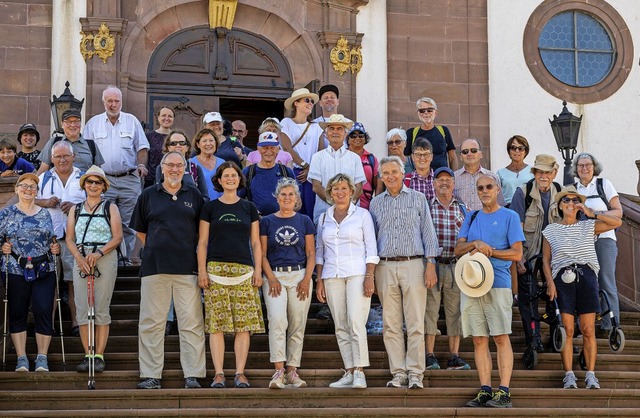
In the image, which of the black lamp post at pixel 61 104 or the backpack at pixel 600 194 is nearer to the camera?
the backpack at pixel 600 194

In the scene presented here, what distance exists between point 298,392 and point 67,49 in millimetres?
7767

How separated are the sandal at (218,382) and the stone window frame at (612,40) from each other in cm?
916

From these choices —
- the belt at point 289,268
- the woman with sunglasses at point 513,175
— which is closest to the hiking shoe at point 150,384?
the belt at point 289,268

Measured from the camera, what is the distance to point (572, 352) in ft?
35.5

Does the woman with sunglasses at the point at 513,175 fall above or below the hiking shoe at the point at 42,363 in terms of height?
above

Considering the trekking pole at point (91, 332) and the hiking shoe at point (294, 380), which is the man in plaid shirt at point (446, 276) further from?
the trekking pole at point (91, 332)

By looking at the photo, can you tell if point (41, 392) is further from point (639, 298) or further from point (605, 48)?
point (605, 48)

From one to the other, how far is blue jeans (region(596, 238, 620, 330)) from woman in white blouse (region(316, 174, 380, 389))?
278cm

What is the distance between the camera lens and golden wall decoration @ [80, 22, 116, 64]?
1594cm

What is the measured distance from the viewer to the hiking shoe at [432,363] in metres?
10.6

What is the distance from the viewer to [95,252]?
1049 cm

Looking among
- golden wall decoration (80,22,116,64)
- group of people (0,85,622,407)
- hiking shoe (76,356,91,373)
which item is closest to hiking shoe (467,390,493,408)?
group of people (0,85,622,407)

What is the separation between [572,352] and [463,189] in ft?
7.13

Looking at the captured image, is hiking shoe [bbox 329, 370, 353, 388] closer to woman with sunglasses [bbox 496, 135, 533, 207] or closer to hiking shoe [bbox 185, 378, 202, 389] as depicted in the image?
hiking shoe [bbox 185, 378, 202, 389]
